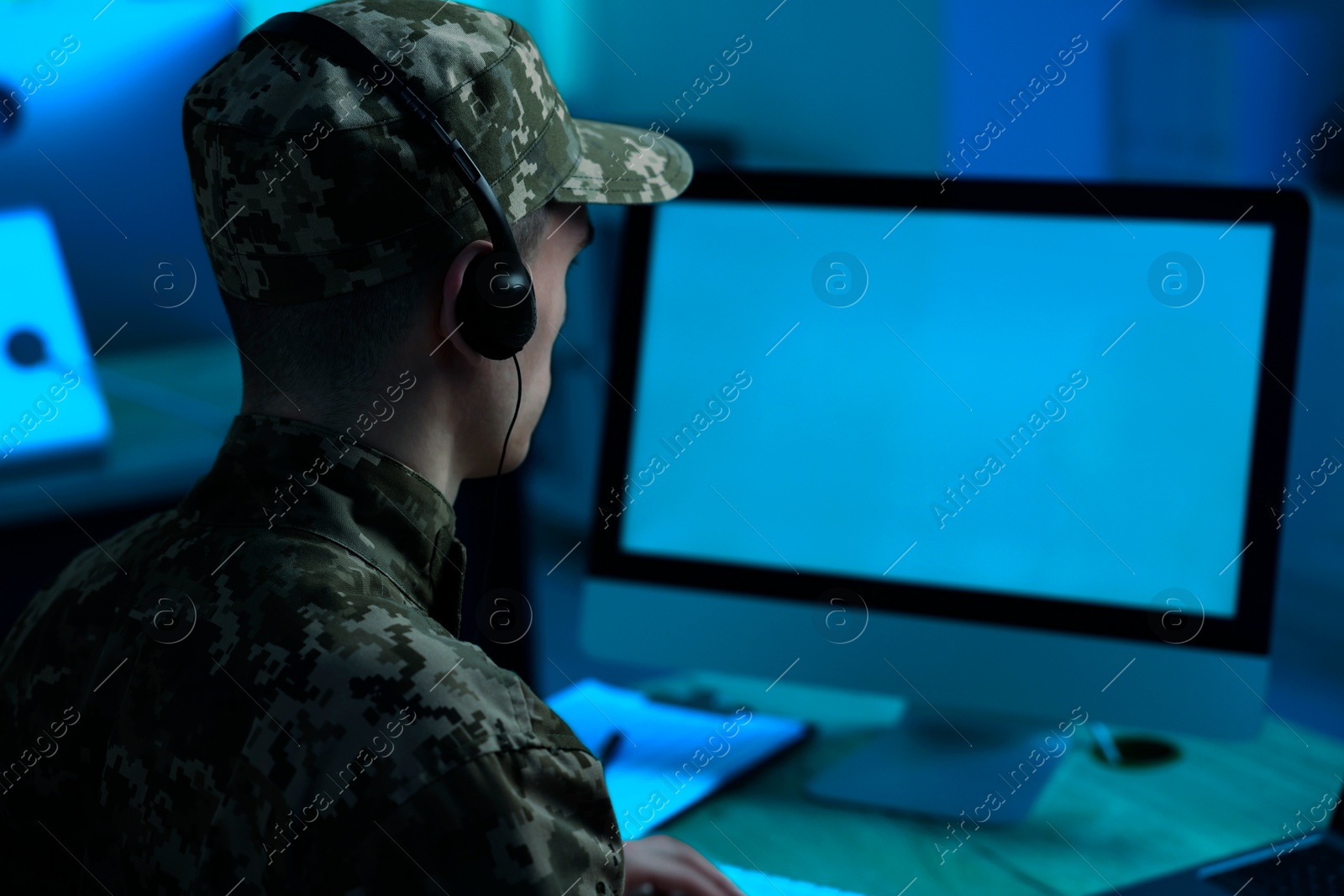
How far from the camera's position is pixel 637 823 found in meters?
0.95

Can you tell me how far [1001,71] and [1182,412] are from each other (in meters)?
0.84

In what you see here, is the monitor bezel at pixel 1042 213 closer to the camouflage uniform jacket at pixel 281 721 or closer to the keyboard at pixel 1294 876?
the keyboard at pixel 1294 876

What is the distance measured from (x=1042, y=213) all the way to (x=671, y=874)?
63 cm

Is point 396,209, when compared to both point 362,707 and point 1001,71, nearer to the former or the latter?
point 362,707

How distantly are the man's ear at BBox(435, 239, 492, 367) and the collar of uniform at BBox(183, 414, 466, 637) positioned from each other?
83mm

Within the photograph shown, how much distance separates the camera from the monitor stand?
966 mm

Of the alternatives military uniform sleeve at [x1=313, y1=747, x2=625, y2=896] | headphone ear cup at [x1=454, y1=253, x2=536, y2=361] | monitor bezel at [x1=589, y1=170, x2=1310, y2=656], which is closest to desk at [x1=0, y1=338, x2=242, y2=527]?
monitor bezel at [x1=589, y1=170, x2=1310, y2=656]

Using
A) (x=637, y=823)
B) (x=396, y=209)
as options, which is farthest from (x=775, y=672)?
(x=396, y=209)

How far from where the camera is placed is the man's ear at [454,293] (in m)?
0.69

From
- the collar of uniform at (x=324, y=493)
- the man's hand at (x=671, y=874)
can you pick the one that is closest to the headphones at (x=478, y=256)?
the collar of uniform at (x=324, y=493)

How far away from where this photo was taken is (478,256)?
689 millimetres

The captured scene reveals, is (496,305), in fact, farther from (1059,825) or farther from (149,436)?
(149,436)

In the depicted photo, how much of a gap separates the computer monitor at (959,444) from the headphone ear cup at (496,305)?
1.30ft

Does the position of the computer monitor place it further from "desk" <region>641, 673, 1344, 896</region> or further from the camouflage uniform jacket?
the camouflage uniform jacket
